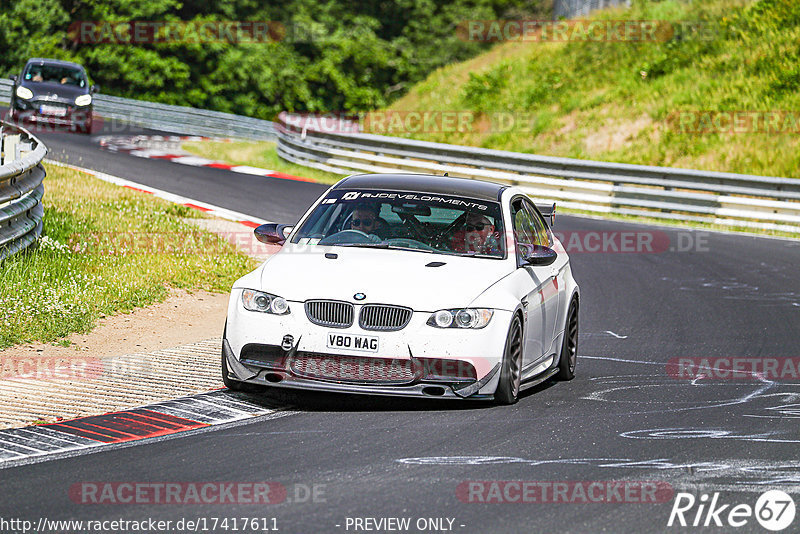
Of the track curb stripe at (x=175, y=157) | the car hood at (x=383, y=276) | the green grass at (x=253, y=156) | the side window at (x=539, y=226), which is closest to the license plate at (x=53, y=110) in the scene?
the track curb stripe at (x=175, y=157)

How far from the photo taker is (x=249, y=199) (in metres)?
22.0

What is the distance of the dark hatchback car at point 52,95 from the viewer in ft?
101

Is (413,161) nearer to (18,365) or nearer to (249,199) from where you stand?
(249,199)

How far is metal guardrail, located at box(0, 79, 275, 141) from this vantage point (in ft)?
136

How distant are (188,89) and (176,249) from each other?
40.4 metres

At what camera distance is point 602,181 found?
25047 millimetres

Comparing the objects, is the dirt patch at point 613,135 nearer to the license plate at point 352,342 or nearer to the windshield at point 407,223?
the windshield at point 407,223

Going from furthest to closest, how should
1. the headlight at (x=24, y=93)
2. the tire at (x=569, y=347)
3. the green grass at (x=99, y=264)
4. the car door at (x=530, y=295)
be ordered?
the headlight at (x=24, y=93) → the green grass at (x=99, y=264) → the tire at (x=569, y=347) → the car door at (x=530, y=295)

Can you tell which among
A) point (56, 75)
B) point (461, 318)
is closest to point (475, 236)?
point (461, 318)
